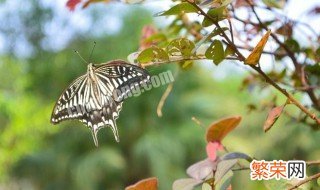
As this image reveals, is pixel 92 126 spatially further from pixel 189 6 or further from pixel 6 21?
pixel 6 21

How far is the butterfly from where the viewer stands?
0.72 metres

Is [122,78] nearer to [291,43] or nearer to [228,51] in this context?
[228,51]

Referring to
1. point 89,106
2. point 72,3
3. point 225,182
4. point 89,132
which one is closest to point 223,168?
point 225,182

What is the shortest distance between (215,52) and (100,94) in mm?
191

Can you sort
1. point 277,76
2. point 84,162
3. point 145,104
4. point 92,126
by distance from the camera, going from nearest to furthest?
1. point 92,126
2. point 277,76
3. point 84,162
4. point 145,104

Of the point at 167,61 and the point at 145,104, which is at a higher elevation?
the point at 145,104

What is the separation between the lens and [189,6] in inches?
24.8

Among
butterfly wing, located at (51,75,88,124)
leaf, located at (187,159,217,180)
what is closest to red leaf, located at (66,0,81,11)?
butterfly wing, located at (51,75,88,124)

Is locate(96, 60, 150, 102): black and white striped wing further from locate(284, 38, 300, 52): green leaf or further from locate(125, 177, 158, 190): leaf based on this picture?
locate(284, 38, 300, 52): green leaf

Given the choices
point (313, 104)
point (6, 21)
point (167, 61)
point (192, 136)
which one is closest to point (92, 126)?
point (167, 61)

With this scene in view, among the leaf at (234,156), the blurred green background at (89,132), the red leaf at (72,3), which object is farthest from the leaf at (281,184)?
the blurred green background at (89,132)

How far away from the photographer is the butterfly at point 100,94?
2.38 ft

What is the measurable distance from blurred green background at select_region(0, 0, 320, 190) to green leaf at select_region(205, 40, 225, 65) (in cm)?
730

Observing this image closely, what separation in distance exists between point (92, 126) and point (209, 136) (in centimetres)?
18
